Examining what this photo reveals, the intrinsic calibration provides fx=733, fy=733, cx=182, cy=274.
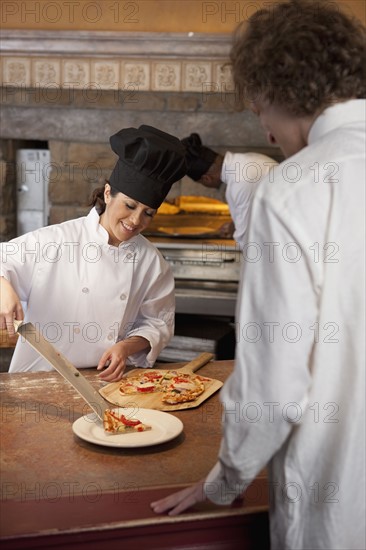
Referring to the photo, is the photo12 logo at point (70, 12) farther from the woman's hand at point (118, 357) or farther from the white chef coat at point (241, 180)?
the woman's hand at point (118, 357)

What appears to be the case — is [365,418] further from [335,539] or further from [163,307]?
[163,307]

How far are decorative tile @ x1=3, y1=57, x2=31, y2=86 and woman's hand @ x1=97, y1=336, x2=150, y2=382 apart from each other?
9.01 feet

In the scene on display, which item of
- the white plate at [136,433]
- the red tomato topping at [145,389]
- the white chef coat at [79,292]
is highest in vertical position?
the white chef coat at [79,292]

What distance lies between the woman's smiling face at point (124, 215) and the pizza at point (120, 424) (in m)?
0.82

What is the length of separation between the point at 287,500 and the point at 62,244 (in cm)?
143

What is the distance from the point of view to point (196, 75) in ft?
14.9

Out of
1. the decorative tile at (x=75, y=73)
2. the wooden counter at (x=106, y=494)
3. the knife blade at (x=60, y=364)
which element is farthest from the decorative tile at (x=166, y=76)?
the wooden counter at (x=106, y=494)

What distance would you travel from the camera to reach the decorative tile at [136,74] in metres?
4.56

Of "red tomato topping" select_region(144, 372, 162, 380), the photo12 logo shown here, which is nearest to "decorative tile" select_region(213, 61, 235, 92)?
the photo12 logo

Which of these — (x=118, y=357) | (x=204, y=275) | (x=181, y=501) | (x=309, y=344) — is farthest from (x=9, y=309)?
(x=204, y=275)

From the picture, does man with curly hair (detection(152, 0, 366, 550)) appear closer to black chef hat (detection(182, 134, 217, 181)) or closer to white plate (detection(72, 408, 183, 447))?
white plate (detection(72, 408, 183, 447))

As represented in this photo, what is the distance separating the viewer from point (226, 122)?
4.64 metres

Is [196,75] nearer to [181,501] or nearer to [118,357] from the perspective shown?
[118,357]

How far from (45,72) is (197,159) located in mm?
1340
